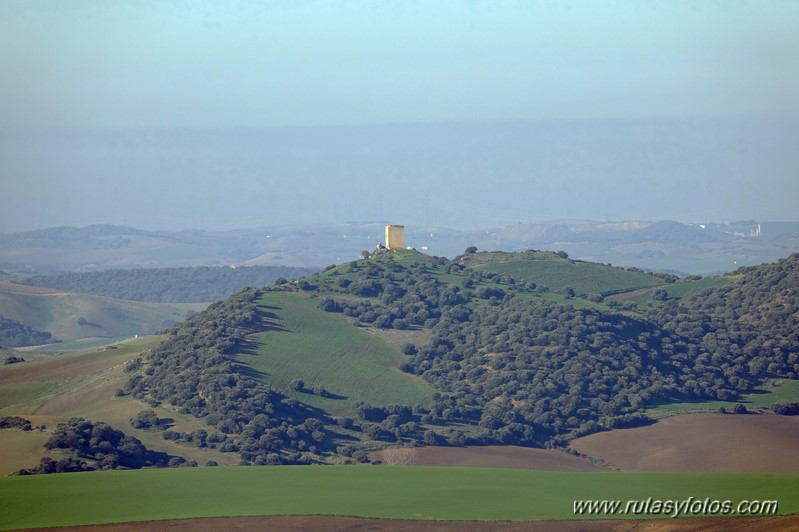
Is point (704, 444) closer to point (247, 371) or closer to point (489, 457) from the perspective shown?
point (489, 457)

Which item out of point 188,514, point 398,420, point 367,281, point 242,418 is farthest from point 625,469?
point 367,281

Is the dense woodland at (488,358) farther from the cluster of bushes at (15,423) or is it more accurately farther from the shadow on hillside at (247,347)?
the cluster of bushes at (15,423)

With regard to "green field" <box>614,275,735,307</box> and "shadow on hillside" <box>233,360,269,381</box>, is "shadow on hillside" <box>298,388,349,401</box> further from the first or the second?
"green field" <box>614,275,735,307</box>

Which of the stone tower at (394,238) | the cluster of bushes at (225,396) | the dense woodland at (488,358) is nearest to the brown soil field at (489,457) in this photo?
the dense woodland at (488,358)

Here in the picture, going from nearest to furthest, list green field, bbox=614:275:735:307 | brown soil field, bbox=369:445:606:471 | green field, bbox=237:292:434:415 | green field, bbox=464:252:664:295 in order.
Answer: brown soil field, bbox=369:445:606:471, green field, bbox=237:292:434:415, green field, bbox=614:275:735:307, green field, bbox=464:252:664:295

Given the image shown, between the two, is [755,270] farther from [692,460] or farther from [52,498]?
[52,498]

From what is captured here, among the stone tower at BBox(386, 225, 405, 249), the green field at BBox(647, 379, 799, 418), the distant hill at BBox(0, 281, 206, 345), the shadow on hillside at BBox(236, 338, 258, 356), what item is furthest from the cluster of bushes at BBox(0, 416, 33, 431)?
the distant hill at BBox(0, 281, 206, 345)
